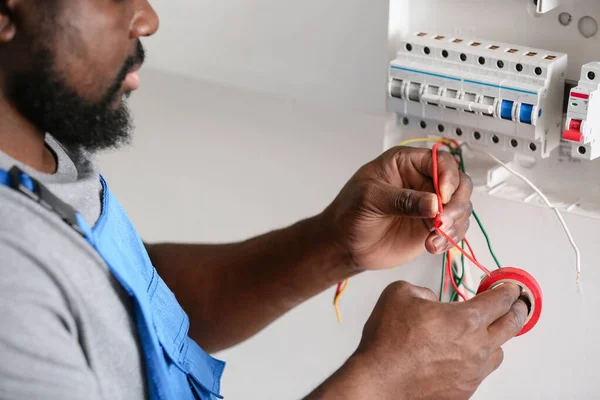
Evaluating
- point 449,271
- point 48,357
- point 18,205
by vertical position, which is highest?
point 18,205

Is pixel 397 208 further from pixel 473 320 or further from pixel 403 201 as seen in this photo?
pixel 473 320

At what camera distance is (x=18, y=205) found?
735 millimetres

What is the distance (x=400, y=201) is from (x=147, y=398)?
0.36m

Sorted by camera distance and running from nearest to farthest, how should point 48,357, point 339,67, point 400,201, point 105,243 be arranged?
point 48,357 → point 105,243 → point 400,201 → point 339,67

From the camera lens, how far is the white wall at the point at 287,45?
4.16ft

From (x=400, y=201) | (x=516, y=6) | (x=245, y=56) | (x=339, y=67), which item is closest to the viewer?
(x=400, y=201)

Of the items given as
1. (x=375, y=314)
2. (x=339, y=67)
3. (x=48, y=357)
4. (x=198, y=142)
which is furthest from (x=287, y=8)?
(x=48, y=357)

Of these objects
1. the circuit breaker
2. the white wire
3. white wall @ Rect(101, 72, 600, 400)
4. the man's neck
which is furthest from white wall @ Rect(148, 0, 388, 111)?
the man's neck

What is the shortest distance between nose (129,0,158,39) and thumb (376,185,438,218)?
1.10 ft

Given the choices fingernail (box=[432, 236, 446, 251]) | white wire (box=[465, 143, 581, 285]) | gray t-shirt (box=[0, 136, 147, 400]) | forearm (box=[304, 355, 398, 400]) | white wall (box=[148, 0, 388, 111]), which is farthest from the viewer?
white wall (box=[148, 0, 388, 111])

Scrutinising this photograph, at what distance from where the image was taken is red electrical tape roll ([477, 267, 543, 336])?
35.3 inches

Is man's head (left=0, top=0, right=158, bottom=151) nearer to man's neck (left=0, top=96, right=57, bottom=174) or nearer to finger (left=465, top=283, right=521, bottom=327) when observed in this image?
man's neck (left=0, top=96, right=57, bottom=174)

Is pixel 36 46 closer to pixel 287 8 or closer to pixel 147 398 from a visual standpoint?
pixel 147 398

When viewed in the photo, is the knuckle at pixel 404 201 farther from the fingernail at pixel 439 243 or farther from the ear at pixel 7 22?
the ear at pixel 7 22
